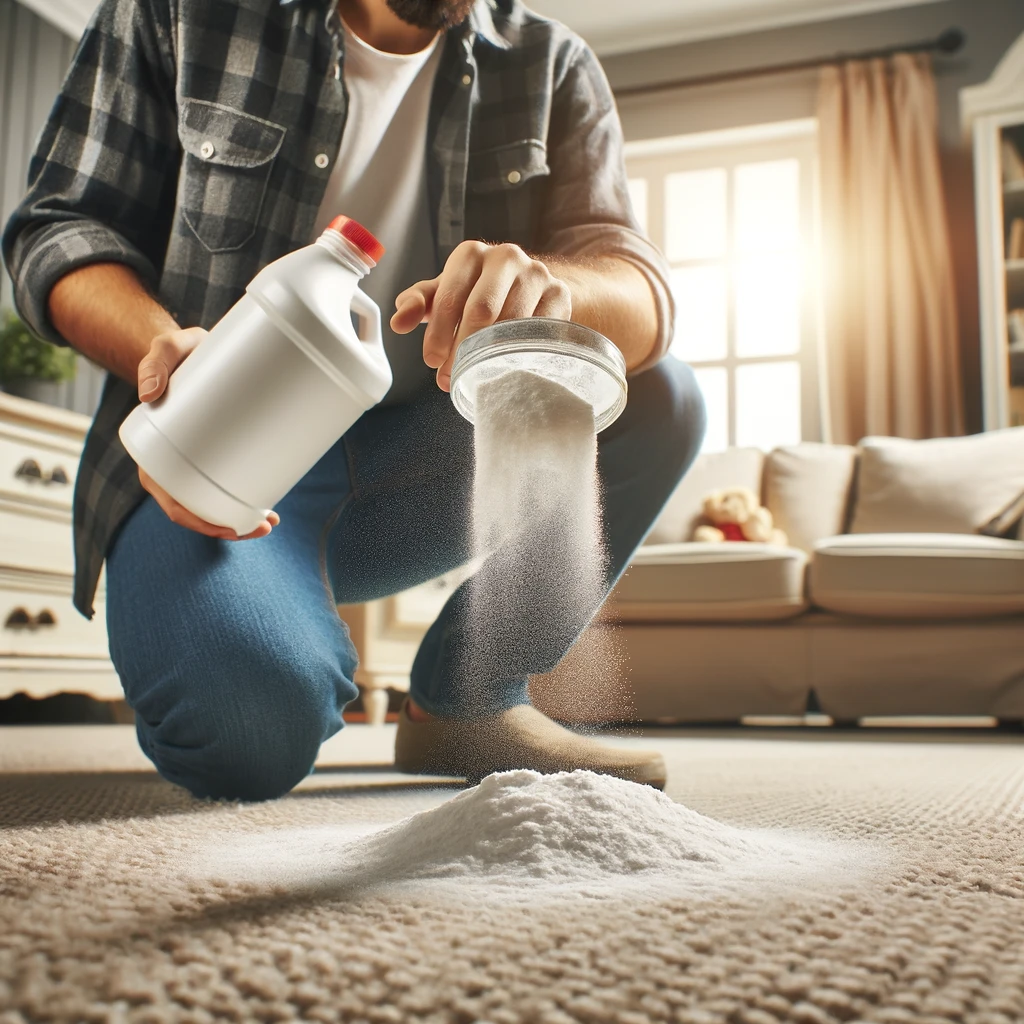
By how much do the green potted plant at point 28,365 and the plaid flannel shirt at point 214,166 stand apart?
148 centimetres

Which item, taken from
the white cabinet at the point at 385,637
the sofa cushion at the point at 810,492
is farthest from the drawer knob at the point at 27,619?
the sofa cushion at the point at 810,492

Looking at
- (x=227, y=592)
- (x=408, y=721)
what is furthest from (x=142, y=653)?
(x=408, y=721)

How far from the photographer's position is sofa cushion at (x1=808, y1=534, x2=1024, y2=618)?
6.07 ft

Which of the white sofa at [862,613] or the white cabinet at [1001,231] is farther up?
→ the white cabinet at [1001,231]

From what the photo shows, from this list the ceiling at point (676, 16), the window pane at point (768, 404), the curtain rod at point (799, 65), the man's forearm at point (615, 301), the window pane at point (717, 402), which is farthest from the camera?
the window pane at point (717, 402)

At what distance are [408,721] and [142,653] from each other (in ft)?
1.02

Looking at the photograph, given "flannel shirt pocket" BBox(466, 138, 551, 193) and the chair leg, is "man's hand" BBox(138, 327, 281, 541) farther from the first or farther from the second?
the chair leg

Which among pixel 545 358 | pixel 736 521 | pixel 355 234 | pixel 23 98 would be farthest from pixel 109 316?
pixel 23 98

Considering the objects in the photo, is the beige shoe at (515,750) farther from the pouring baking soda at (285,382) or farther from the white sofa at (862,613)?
the white sofa at (862,613)

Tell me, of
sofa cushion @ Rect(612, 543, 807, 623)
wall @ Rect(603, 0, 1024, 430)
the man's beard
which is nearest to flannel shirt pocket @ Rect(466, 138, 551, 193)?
the man's beard

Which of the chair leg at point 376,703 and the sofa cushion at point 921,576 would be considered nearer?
the sofa cushion at point 921,576

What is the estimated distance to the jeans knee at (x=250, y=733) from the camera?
75 centimetres

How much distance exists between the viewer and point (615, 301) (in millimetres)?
752

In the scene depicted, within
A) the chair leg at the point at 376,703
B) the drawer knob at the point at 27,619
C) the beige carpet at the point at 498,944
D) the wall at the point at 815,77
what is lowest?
the chair leg at the point at 376,703
